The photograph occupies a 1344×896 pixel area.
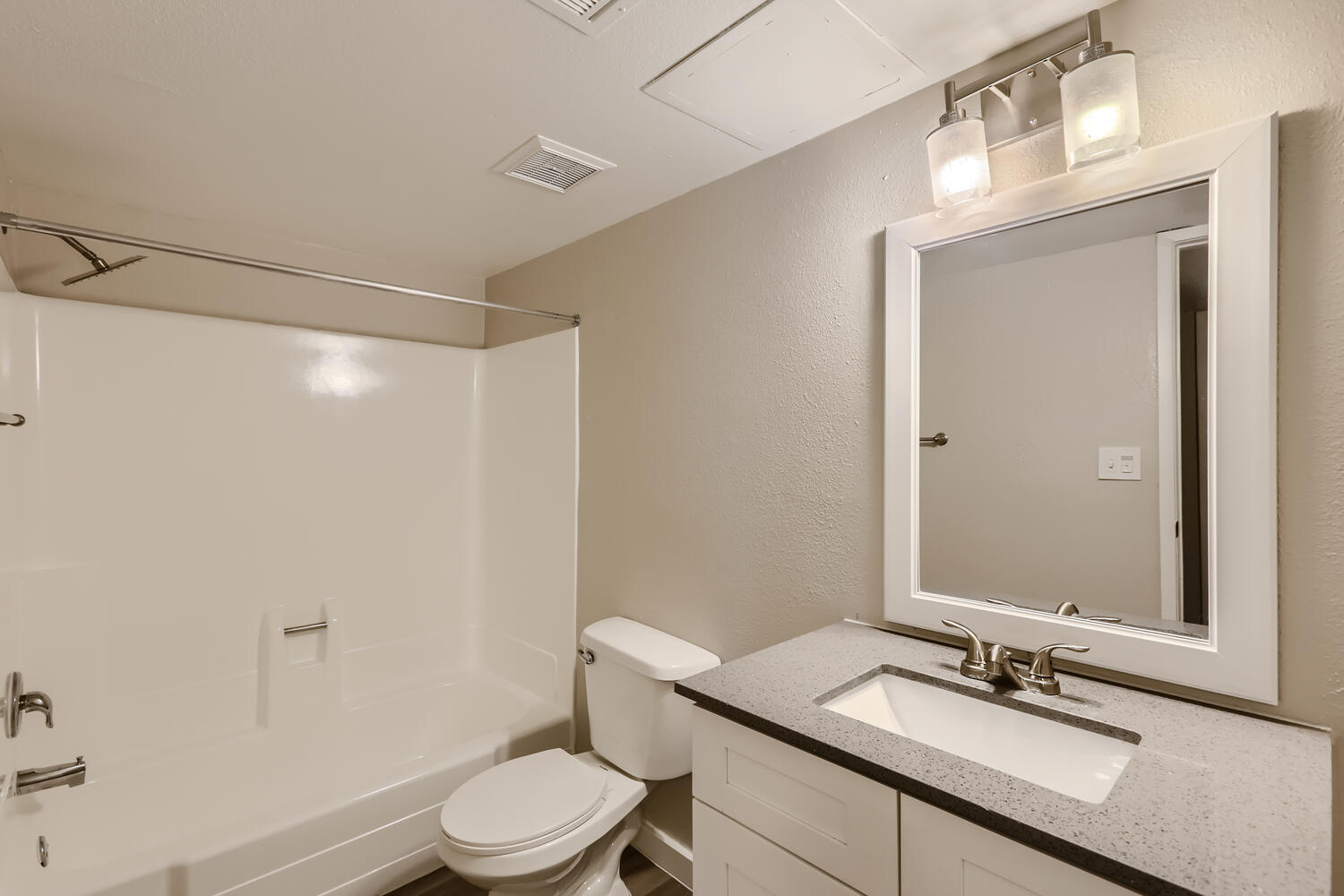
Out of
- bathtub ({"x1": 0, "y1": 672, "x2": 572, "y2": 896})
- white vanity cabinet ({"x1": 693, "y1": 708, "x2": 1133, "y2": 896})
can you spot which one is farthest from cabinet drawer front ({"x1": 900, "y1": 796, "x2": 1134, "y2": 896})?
bathtub ({"x1": 0, "y1": 672, "x2": 572, "y2": 896})

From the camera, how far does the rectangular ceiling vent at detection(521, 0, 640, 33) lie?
1.20 metres

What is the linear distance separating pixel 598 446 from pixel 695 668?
95 centimetres

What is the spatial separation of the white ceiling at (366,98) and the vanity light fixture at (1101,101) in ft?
0.56

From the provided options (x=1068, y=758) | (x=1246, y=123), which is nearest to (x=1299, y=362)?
(x=1246, y=123)

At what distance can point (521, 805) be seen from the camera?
172 cm

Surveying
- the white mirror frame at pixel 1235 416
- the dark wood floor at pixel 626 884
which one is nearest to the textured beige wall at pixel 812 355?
the white mirror frame at pixel 1235 416

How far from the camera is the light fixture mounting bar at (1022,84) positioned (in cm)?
125

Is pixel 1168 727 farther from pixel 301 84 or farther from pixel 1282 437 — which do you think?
pixel 301 84

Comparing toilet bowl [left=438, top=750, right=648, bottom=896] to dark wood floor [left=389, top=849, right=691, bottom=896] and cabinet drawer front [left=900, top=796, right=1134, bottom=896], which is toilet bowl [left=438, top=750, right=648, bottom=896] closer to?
dark wood floor [left=389, top=849, right=691, bottom=896]

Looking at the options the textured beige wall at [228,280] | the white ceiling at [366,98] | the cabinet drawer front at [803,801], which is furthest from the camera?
the textured beige wall at [228,280]

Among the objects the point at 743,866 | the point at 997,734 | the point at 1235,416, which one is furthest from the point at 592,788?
the point at 1235,416

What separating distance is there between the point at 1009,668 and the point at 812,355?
0.89m

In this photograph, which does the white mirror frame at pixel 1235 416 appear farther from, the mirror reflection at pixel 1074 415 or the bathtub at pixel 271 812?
the bathtub at pixel 271 812

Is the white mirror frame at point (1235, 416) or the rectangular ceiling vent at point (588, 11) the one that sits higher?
the rectangular ceiling vent at point (588, 11)
